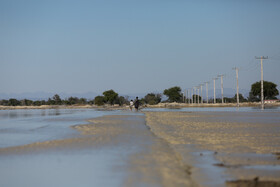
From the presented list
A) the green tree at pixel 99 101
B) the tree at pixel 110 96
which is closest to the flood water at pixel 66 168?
the tree at pixel 110 96

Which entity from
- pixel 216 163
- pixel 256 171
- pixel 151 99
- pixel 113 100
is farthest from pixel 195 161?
pixel 151 99

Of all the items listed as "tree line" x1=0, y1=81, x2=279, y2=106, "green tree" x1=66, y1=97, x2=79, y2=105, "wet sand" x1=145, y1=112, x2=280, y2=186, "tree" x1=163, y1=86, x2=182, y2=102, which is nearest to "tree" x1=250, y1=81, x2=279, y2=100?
"tree line" x1=0, y1=81, x2=279, y2=106

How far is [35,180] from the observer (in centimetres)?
723

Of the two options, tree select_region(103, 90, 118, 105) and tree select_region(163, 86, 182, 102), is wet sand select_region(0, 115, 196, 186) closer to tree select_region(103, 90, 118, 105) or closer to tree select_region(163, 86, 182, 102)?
tree select_region(103, 90, 118, 105)

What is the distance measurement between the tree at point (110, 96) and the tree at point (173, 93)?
103 ft

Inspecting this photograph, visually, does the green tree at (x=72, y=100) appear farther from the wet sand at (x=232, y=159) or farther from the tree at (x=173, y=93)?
the wet sand at (x=232, y=159)

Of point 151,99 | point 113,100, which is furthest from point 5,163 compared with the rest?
point 151,99

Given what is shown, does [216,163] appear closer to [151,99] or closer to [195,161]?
[195,161]

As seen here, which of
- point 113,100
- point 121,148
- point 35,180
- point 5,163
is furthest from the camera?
point 113,100

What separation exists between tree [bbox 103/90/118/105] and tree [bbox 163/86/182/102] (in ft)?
103

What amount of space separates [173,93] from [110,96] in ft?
113

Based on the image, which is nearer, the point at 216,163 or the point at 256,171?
the point at 256,171

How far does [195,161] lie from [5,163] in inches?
173

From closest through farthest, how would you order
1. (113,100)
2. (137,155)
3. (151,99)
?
1. (137,155)
2. (113,100)
3. (151,99)
